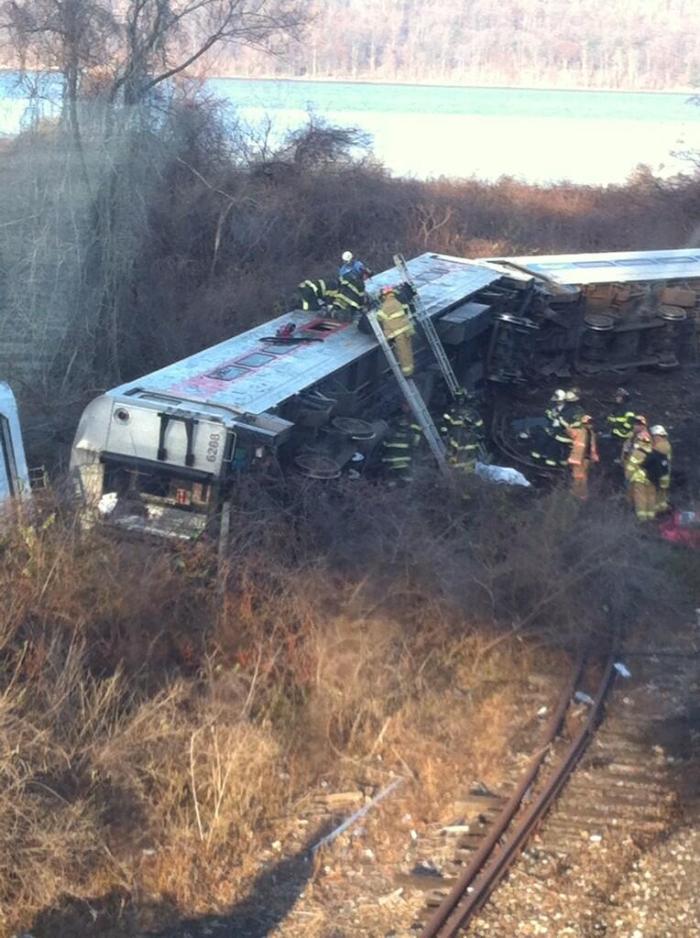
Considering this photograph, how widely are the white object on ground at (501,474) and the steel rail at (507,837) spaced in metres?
3.02

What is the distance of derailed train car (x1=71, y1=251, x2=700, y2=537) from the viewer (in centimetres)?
842

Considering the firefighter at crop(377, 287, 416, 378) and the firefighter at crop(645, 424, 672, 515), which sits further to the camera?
the firefighter at crop(377, 287, 416, 378)

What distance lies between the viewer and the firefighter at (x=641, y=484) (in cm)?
1060

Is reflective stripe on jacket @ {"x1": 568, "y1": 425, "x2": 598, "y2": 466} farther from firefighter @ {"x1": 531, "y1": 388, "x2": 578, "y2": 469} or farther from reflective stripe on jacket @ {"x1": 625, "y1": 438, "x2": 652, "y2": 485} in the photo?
reflective stripe on jacket @ {"x1": 625, "y1": 438, "x2": 652, "y2": 485}

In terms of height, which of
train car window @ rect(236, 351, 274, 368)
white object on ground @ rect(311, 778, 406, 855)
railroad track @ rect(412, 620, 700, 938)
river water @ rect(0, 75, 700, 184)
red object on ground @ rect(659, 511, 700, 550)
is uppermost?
river water @ rect(0, 75, 700, 184)

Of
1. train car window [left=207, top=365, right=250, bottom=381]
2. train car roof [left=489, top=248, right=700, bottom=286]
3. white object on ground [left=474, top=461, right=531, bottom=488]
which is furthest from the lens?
train car roof [left=489, top=248, right=700, bottom=286]

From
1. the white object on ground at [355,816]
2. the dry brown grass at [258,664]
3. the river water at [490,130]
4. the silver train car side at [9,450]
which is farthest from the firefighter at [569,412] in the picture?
the river water at [490,130]

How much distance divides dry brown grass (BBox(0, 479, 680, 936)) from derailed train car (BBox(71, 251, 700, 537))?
55 centimetres

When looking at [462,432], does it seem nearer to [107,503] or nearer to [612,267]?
[107,503]

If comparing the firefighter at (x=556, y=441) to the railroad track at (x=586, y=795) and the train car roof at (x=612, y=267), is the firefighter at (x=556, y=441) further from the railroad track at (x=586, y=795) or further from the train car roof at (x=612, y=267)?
the train car roof at (x=612, y=267)

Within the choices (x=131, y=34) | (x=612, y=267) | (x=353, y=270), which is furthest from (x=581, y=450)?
(x=131, y=34)

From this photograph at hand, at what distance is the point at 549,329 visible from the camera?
15531mm

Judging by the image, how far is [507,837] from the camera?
6.31 meters

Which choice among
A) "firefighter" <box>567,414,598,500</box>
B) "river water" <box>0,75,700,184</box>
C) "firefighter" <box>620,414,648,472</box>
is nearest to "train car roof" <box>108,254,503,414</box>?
"firefighter" <box>567,414,598,500</box>
